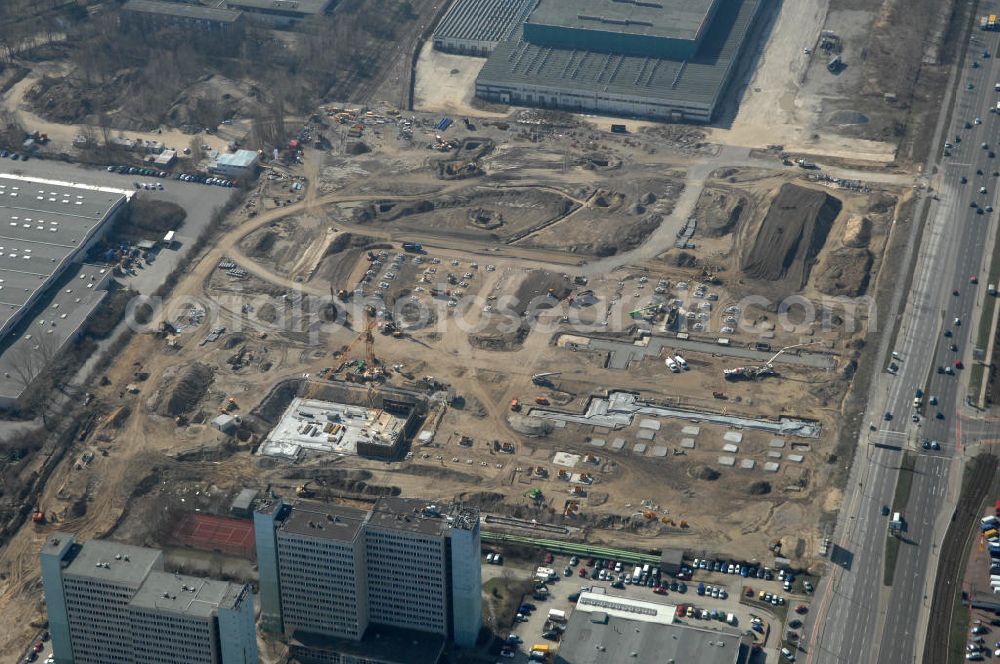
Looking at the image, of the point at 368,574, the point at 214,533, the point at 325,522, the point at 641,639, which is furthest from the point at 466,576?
the point at 214,533

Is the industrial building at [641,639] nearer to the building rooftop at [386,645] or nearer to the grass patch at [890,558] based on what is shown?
the building rooftop at [386,645]

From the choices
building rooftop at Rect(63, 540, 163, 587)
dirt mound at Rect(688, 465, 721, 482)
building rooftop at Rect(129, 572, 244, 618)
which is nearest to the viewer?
building rooftop at Rect(129, 572, 244, 618)

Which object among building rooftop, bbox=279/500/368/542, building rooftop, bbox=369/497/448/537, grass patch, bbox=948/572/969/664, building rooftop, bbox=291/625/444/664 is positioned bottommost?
building rooftop, bbox=291/625/444/664

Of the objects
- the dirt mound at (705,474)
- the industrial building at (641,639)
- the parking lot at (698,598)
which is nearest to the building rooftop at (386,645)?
the parking lot at (698,598)

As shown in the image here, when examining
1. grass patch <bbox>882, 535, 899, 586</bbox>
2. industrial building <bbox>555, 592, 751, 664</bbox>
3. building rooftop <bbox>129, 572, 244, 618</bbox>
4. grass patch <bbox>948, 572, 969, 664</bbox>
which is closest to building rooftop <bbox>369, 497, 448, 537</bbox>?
building rooftop <bbox>129, 572, 244, 618</bbox>

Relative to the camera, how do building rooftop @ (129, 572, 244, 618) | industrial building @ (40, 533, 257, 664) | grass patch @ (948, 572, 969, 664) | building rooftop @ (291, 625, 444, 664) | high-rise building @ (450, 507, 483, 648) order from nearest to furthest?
building rooftop @ (129, 572, 244, 618)
industrial building @ (40, 533, 257, 664)
high-rise building @ (450, 507, 483, 648)
building rooftop @ (291, 625, 444, 664)
grass patch @ (948, 572, 969, 664)

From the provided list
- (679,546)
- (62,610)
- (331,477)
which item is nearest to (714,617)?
(679,546)

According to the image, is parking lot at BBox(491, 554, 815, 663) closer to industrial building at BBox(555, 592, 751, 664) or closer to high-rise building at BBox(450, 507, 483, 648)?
industrial building at BBox(555, 592, 751, 664)

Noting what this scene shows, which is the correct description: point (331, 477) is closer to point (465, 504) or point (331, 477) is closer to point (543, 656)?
point (465, 504)
